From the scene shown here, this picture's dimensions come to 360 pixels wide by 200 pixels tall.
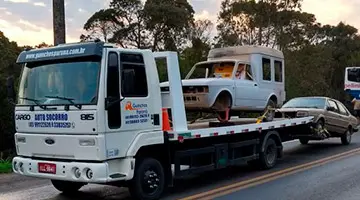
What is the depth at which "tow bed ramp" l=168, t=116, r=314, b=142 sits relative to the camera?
8159 mm

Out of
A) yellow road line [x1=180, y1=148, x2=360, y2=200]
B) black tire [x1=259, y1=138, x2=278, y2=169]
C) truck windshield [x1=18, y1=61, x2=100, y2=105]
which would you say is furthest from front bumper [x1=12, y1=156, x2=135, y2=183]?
black tire [x1=259, y1=138, x2=278, y2=169]

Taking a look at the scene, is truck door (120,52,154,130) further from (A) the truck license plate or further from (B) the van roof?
(B) the van roof

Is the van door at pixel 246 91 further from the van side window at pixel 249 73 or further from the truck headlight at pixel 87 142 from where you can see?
the truck headlight at pixel 87 142

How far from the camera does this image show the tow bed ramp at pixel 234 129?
816 cm

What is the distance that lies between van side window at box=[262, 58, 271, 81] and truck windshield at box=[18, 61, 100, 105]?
6.21 metres

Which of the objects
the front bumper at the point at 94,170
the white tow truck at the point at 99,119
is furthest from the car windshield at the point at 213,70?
the front bumper at the point at 94,170

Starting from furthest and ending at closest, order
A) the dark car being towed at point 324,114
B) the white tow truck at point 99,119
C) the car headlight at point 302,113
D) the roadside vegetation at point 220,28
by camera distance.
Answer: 1. the roadside vegetation at point 220,28
2. the dark car being towed at point 324,114
3. the car headlight at point 302,113
4. the white tow truck at point 99,119

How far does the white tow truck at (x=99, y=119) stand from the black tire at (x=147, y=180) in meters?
0.02

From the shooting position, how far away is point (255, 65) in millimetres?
12008

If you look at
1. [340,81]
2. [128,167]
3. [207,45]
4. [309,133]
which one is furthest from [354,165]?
[340,81]

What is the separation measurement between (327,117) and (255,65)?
4.10 m

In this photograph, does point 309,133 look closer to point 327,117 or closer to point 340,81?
point 327,117

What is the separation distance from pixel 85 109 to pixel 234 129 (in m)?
3.75

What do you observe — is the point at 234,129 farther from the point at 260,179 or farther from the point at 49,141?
the point at 49,141
